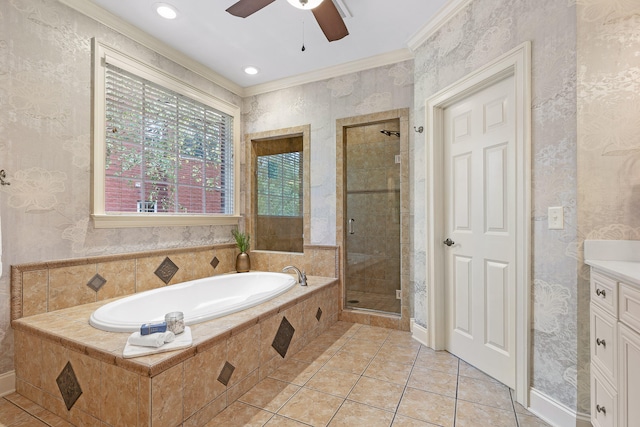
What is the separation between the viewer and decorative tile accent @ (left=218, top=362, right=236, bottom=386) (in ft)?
5.57

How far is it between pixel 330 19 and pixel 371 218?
196cm

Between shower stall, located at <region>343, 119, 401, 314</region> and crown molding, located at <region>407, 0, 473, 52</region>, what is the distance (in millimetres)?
794

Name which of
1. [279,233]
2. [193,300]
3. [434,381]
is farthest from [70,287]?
[434,381]

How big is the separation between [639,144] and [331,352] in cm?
227

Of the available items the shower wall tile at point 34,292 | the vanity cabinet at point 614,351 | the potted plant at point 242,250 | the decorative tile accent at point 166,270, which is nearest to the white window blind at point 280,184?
the potted plant at point 242,250

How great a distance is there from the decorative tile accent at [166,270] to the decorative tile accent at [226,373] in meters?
1.37

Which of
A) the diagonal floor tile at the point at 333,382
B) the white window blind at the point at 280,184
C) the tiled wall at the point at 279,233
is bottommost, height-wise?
the diagonal floor tile at the point at 333,382

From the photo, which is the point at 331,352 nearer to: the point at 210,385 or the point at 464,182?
the point at 210,385

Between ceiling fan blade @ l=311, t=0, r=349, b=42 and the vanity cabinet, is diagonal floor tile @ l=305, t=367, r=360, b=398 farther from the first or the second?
ceiling fan blade @ l=311, t=0, r=349, b=42

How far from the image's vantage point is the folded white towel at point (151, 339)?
1457mm

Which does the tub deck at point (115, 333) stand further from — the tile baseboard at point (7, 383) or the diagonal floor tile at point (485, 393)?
the diagonal floor tile at point (485, 393)

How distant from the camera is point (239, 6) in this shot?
1866mm

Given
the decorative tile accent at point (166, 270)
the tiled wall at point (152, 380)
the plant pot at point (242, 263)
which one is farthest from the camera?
the plant pot at point (242, 263)

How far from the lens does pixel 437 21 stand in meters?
2.39
